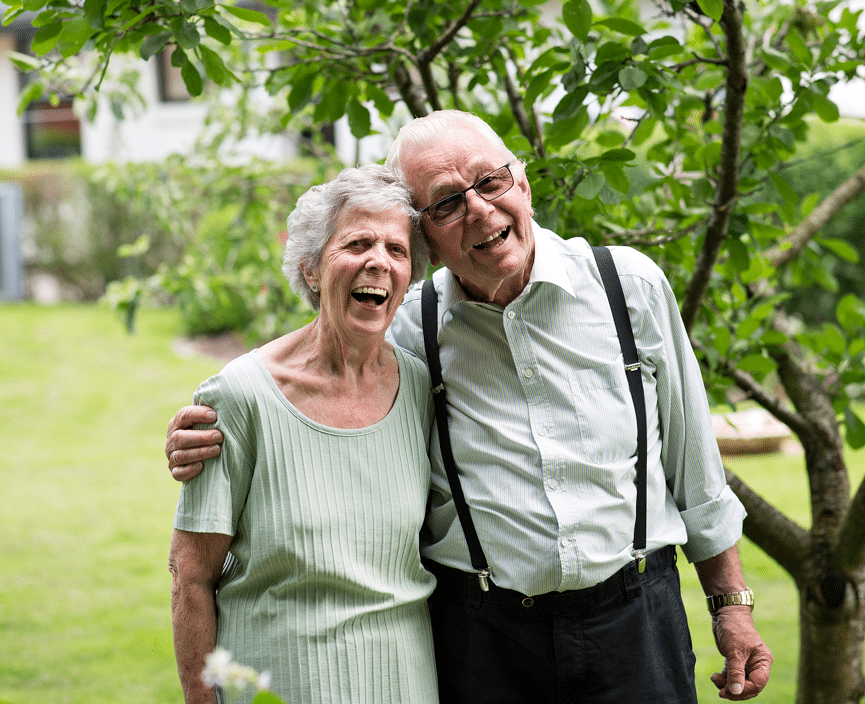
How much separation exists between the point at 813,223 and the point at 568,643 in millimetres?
2285

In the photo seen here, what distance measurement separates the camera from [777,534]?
11.1ft

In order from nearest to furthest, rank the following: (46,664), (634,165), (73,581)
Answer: (634,165) → (46,664) → (73,581)

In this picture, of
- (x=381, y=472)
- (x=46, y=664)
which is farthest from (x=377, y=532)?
(x=46, y=664)

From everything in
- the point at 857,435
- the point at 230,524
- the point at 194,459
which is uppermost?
the point at 194,459

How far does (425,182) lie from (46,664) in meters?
4.45

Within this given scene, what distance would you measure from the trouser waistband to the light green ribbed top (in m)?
0.14

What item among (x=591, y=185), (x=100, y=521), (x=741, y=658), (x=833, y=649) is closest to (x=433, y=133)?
(x=591, y=185)

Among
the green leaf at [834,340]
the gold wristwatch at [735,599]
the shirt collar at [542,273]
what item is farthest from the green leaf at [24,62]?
the green leaf at [834,340]

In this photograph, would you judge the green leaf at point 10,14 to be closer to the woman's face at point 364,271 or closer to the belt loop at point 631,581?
the woman's face at point 364,271

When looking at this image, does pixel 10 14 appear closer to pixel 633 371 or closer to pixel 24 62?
pixel 24 62

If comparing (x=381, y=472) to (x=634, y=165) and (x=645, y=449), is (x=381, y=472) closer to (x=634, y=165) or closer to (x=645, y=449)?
(x=645, y=449)

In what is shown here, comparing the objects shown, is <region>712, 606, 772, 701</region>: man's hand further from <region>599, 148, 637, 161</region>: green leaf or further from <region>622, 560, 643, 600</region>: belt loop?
<region>599, 148, 637, 161</region>: green leaf

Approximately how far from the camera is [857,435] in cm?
321

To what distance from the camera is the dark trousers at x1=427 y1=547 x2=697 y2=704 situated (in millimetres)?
2064
